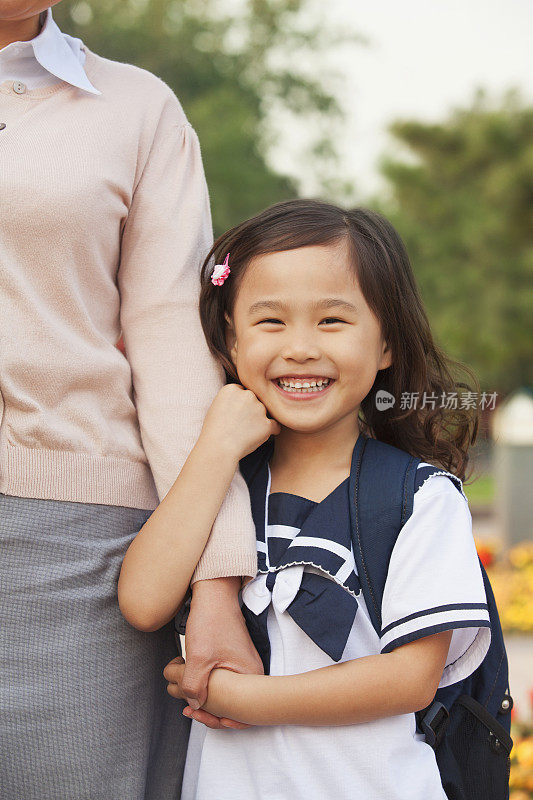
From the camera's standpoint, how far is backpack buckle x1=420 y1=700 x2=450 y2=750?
1436mm

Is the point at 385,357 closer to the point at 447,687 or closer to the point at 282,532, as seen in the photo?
the point at 282,532

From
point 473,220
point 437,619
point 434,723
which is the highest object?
point 437,619

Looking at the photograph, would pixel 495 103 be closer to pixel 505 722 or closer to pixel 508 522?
pixel 508 522

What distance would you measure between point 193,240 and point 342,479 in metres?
0.47

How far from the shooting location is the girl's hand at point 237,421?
1.43m

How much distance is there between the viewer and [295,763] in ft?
4.48

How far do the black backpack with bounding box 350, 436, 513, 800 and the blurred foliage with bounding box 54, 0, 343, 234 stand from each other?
7097mm

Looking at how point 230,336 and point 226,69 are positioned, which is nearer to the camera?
point 230,336

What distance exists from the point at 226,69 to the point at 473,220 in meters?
6.52

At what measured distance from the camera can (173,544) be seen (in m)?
1.36

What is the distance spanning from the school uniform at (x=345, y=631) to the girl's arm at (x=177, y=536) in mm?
139

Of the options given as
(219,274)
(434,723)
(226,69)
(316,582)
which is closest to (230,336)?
(219,274)

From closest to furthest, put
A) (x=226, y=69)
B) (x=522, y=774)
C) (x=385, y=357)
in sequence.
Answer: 1. (x=385, y=357)
2. (x=522, y=774)
3. (x=226, y=69)

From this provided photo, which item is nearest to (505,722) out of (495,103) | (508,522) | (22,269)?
(22,269)
